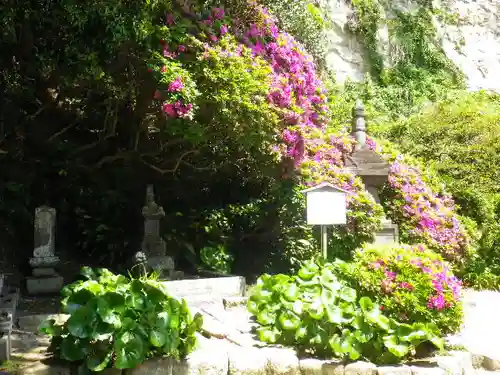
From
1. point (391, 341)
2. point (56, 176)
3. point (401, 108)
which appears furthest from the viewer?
point (401, 108)

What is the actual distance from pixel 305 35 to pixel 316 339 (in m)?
11.3

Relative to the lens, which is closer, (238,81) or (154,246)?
(238,81)

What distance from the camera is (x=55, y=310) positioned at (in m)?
5.72

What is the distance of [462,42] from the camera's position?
19.8 metres

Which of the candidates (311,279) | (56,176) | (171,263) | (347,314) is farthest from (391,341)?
(56,176)

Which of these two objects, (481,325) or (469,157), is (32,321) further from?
(469,157)

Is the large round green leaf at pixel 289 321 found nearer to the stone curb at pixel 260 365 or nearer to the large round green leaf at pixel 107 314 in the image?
the stone curb at pixel 260 365

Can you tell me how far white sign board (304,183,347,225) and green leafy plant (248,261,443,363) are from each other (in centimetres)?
93

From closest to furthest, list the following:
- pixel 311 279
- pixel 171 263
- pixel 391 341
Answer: pixel 391 341, pixel 311 279, pixel 171 263

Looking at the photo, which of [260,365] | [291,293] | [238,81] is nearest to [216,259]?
[238,81]

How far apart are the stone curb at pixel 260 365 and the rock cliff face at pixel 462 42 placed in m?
14.9

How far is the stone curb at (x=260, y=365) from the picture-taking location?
149 inches

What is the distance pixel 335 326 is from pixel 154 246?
3466mm

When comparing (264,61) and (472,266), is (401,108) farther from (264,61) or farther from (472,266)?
(264,61)
